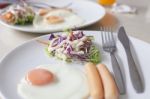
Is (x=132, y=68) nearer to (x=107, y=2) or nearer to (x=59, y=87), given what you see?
(x=59, y=87)

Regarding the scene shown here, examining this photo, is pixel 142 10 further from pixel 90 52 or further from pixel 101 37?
pixel 90 52

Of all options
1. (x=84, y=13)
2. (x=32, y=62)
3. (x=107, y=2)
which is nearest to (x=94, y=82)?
(x=32, y=62)

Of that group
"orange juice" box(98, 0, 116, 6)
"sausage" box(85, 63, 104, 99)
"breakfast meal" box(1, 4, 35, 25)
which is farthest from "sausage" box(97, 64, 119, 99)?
"orange juice" box(98, 0, 116, 6)

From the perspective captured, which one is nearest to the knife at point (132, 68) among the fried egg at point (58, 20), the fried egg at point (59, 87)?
the fried egg at point (59, 87)

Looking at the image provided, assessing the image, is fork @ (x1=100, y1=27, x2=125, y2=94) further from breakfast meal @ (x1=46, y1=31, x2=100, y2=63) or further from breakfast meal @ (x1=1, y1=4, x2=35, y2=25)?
breakfast meal @ (x1=1, y1=4, x2=35, y2=25)

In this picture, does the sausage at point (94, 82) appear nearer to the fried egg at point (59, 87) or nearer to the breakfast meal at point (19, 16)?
the fried egg at point (59, 87)

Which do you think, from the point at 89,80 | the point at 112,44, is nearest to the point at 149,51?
the point at 112,44
